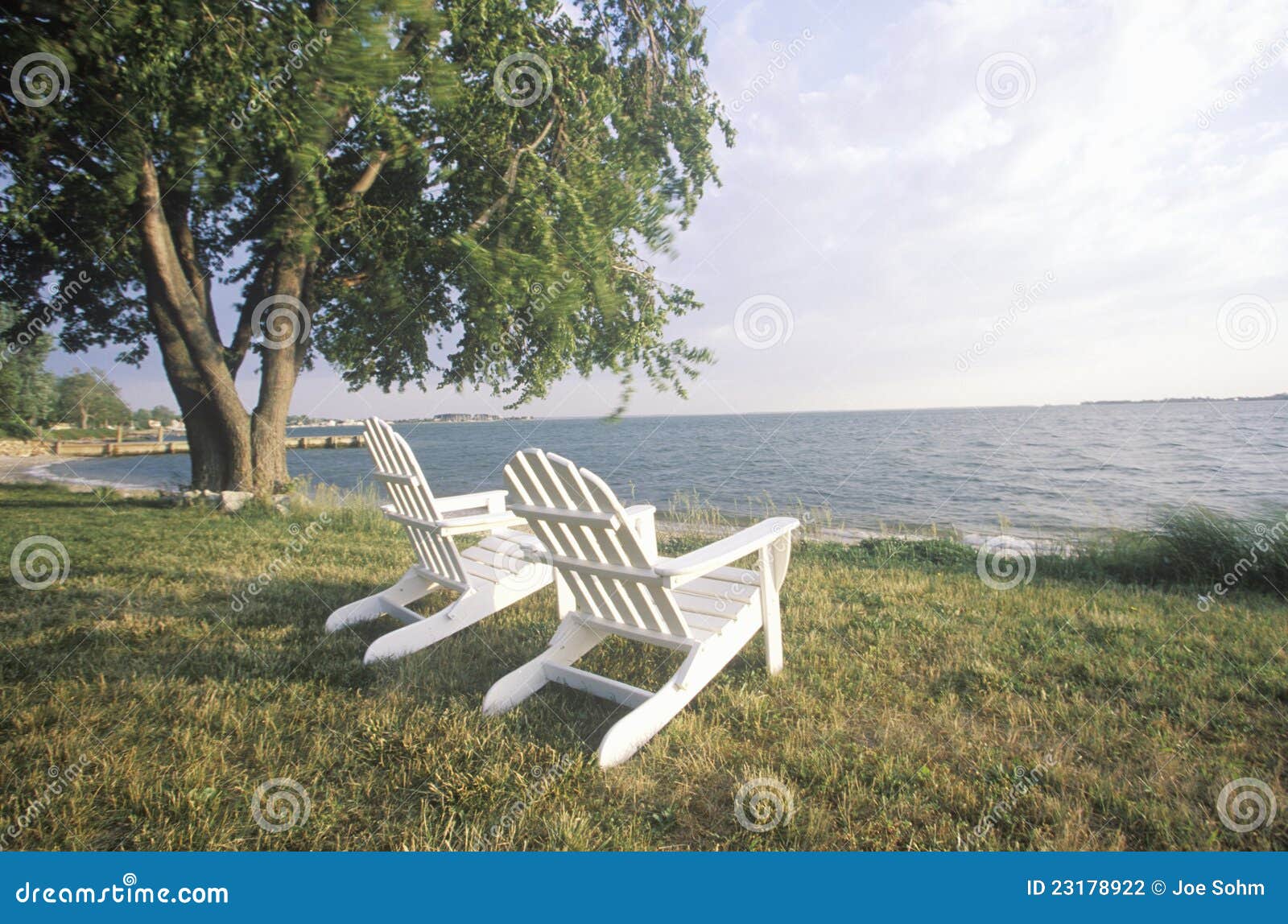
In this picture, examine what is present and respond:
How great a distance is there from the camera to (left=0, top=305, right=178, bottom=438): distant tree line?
37.1 ft

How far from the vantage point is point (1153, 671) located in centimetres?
290

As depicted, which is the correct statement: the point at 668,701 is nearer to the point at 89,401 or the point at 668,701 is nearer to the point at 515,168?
the point at 515,168

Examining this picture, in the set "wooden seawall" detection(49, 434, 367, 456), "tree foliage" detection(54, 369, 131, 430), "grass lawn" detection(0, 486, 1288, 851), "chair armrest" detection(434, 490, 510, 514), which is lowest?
"grass lawn" detection(0, 486, 1288, 851)

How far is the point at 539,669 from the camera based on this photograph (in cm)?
263

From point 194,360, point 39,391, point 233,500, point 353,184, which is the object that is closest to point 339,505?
point 233,500

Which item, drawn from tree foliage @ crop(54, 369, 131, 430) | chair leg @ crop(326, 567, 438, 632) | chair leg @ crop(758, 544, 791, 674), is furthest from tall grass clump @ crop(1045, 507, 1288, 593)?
tree foliage @ crop(54, 369, 131, 430)

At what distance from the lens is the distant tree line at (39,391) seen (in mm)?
11305

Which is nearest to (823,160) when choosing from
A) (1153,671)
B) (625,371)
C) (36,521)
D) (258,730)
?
(625,371)

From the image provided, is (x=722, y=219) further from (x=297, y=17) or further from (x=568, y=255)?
(x=297, y=17)

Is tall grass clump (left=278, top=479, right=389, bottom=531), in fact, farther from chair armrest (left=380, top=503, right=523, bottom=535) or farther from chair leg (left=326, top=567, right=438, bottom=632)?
chair armrest (left=380, top=503, right=523, bottom=535)

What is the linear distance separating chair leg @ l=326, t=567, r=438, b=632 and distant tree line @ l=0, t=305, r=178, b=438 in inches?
324

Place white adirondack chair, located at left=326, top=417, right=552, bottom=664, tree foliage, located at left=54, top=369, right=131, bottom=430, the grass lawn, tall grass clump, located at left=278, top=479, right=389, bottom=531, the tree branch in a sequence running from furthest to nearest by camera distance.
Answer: tree foliage, located at left=54, top=369, right=131, bottom=430
tall grass clump, located at left=278, top=479, right=389, bottom=531
the tree branch
white adirondack chair, located at left=326, top=417, right=552, bottom=664
the grass lawn

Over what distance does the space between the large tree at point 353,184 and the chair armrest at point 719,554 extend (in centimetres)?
200

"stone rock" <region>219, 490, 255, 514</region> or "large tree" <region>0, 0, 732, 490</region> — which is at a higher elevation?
"large tree" <region>0, 0, 732, 490</region>
